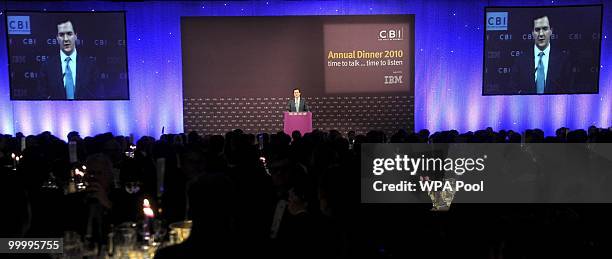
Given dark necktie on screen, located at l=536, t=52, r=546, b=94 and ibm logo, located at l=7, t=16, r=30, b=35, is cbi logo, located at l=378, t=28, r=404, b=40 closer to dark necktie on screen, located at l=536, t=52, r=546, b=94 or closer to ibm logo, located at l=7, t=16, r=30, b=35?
dark necktie on screen, located at l=536, t=52, r=546, b=94

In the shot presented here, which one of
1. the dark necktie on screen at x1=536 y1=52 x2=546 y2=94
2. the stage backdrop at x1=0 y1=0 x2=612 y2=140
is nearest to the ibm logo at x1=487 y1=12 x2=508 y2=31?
the stage backdrop at x1=0 y1=0 x2=612 y2=140

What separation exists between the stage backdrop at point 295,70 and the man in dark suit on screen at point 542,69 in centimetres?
249

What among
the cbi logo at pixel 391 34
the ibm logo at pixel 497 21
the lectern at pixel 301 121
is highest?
the ibm logo at pixel 497 21

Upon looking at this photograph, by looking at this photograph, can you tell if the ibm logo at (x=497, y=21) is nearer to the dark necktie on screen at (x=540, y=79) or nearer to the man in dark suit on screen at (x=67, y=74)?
the dark necktie on screen at (x=540, y=79)

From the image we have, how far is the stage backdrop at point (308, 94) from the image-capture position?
1267 cm

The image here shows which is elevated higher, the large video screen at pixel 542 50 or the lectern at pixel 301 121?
the large video screen at pixel 542 50

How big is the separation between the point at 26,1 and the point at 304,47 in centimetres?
668

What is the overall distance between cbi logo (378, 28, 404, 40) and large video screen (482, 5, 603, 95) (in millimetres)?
1931

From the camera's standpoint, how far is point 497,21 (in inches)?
477

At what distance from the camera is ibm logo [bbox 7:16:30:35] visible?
1196cm

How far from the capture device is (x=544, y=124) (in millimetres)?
13242

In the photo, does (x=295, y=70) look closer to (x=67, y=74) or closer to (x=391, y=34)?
(x=391, y=34)

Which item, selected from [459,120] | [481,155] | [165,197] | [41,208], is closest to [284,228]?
[165,197]

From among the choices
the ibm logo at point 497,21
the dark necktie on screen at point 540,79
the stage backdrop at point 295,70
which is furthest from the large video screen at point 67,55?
the dark necktie on screen at point 540,79
